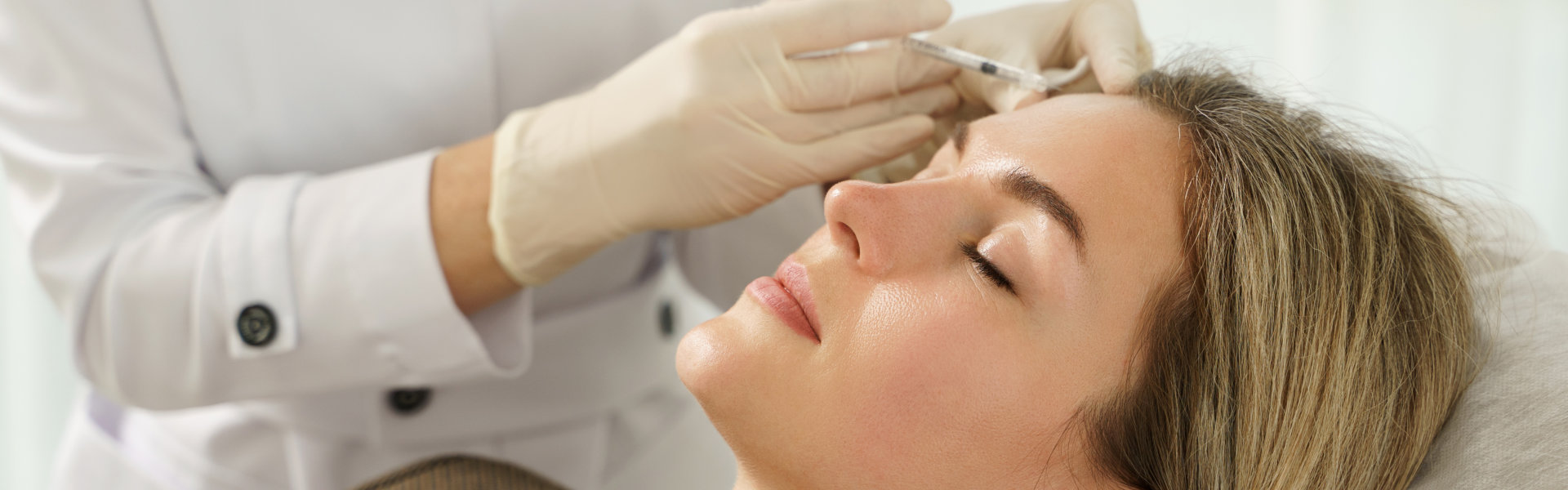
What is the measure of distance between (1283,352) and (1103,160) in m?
0.25

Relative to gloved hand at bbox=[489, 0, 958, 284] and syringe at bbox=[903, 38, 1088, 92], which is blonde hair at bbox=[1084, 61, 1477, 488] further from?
gloved hand at bbox=[489, 0, 958, 284]

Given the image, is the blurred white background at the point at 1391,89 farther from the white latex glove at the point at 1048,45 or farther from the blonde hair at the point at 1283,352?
the blonde hair at the point at 1283,352

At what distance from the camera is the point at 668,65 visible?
1177mm

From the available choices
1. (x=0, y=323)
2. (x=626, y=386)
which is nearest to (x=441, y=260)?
(x=626, y=386)

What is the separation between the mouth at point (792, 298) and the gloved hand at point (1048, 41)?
39cm

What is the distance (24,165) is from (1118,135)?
125 centimetres

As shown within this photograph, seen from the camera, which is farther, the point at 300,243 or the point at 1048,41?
the point at 1048,41

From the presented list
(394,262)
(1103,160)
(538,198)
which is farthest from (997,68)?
(394,262)

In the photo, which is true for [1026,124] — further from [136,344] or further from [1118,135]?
[136,344]

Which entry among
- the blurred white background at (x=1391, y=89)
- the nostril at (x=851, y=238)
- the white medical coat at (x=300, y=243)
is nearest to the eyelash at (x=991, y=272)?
the nostril at (x=851, y=238)

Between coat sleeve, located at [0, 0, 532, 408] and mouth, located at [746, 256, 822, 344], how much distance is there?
0.43 m

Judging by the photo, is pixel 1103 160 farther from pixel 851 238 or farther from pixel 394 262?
pixel 394 262

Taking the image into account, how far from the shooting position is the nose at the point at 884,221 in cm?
93

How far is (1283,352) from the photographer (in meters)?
0.93
